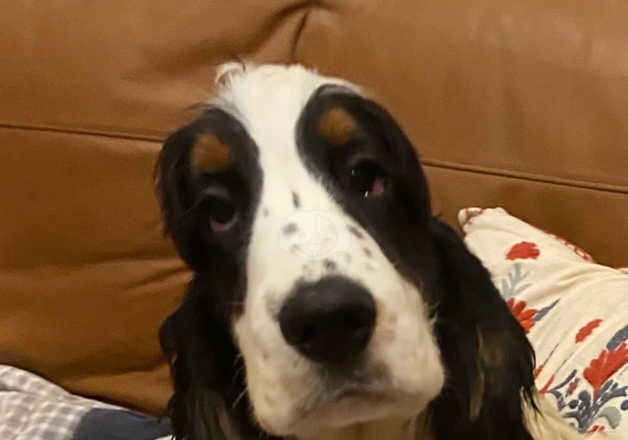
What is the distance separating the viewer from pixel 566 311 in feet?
5.98

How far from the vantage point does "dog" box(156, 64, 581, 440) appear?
46.8 inches

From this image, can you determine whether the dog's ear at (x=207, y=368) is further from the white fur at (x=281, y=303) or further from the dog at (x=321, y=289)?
the white fur at (x=281, y=303)

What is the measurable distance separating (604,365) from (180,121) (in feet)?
2.44

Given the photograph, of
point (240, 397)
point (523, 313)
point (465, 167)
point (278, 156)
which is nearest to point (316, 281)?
point (278, 156)

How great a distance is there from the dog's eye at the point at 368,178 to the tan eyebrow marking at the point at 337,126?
32mm

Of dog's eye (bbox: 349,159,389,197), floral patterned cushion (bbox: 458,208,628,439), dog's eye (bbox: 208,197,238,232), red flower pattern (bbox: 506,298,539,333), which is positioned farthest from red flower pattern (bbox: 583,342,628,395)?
dog's eye (bbox: 208,197,238,232)

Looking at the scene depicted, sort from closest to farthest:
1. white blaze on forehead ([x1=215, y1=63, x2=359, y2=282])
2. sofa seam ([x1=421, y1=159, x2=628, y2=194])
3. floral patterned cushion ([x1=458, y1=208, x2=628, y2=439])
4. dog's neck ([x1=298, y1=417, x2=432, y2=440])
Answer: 1. white blaze on forehead ([x1=215, y1=63, x2=359, y2=282])
2. dog's neck ([x1=298, y1=417, x2=432, y2=440])
3. floral patterned cushion ([x1=458, y1=208, x2=628, y2=439])
4. sofa seam ([x1=421, y1=159, x2=628, y2=194])

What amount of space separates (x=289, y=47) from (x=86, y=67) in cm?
33

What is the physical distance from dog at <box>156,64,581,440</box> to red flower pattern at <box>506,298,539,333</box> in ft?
0.90

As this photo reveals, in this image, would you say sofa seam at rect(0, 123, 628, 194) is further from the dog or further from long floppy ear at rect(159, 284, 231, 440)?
long floppy ear at rect(159, 284, 231, 440)

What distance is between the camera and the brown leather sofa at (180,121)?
200 centimetres

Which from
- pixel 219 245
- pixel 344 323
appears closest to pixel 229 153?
pixel 219 245

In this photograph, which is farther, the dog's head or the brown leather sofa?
the brown leather sofa

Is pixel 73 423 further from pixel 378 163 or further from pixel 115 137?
pixel 378 163
